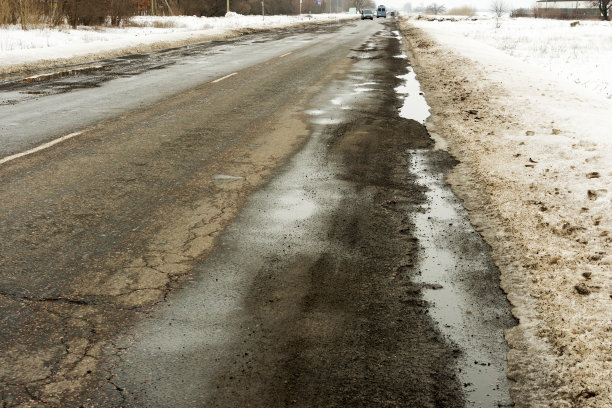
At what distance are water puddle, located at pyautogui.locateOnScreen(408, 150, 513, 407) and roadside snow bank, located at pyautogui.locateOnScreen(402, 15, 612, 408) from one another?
0.31 feet

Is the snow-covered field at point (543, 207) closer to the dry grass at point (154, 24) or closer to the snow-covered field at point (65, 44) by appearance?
the snow-covered field at point (65, 44)

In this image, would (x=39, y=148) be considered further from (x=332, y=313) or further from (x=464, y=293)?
(x=464, y=293)

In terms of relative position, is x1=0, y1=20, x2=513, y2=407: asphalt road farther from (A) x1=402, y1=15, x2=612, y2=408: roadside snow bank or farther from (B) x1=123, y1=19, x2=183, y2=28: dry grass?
A: (B) x1=123, y1=19, x2=183, y2=28: dry grass

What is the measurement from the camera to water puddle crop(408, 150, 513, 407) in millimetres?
2865

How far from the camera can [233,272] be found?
396 cm

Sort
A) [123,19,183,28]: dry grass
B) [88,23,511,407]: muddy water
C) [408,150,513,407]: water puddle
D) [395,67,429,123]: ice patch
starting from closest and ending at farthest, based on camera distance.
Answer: [88,23,511,407]: muddy water → [408,150,513,407]: water puddle → [395,67,429,123]: ice patch → [123,19,183,28]: dry grass

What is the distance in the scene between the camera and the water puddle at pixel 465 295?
9.40 feet

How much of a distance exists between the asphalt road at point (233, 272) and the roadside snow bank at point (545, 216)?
0.66 ft

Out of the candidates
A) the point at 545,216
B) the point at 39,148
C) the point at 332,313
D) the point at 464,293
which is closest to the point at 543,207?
the point at 545,216

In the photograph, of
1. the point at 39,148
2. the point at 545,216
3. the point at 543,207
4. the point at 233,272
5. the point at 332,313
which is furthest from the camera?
the point at 39,148

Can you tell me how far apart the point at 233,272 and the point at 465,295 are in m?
1.66

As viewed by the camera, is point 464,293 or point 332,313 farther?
point 464,293

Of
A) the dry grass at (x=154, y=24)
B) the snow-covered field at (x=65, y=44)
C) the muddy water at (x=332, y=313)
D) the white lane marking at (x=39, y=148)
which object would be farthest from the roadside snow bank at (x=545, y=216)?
the dry grass at (x=154, y=24)

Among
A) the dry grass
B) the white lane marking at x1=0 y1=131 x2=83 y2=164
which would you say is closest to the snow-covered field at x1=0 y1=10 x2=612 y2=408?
the white lane marking at x1=0 y1=131 x2=83 y2=164
